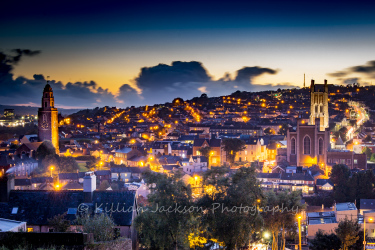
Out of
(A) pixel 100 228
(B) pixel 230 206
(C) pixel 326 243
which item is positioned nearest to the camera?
(A) pixel 100 228

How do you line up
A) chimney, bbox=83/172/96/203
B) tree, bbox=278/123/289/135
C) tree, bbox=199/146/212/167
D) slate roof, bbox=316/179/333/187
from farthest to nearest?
tree, bbox=278/123/289/135, tree, bbox=199/146/212/167, slate roof, bbox=316/179/333/187, chimney, bbox=83/172/96/203

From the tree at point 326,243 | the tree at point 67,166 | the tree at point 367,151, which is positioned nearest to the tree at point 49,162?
the tree at point 67,166

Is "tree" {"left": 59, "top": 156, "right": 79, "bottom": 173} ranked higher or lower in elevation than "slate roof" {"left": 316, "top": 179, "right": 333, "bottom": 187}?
higher

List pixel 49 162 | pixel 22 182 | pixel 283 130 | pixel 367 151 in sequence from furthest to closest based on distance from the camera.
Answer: pixel 283 130, pixel 367 151, pixel 49 162, pixel 22 182

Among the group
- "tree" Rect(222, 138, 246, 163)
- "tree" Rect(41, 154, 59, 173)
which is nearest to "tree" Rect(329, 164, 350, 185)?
"tree" Rect(222, 138, 246, 163)

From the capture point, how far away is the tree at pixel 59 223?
1661 cm

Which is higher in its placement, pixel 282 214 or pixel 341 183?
pixel 282 214

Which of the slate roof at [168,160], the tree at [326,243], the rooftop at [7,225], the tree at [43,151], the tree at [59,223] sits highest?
the tree at [43,151]

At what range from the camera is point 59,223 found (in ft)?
55.1

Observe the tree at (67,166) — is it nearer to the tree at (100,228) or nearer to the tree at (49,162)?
the tree at (49,162)

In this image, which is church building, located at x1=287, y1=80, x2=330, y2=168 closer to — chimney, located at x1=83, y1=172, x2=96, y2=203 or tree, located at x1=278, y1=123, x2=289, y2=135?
tree, located at x1=278, y1=123, x2=289, y2=135

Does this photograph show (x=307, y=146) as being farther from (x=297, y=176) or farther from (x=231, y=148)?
(x=297, y=176)

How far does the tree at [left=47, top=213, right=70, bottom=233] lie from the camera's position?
16609mm

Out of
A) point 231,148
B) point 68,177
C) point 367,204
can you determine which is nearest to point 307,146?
point 231,148
